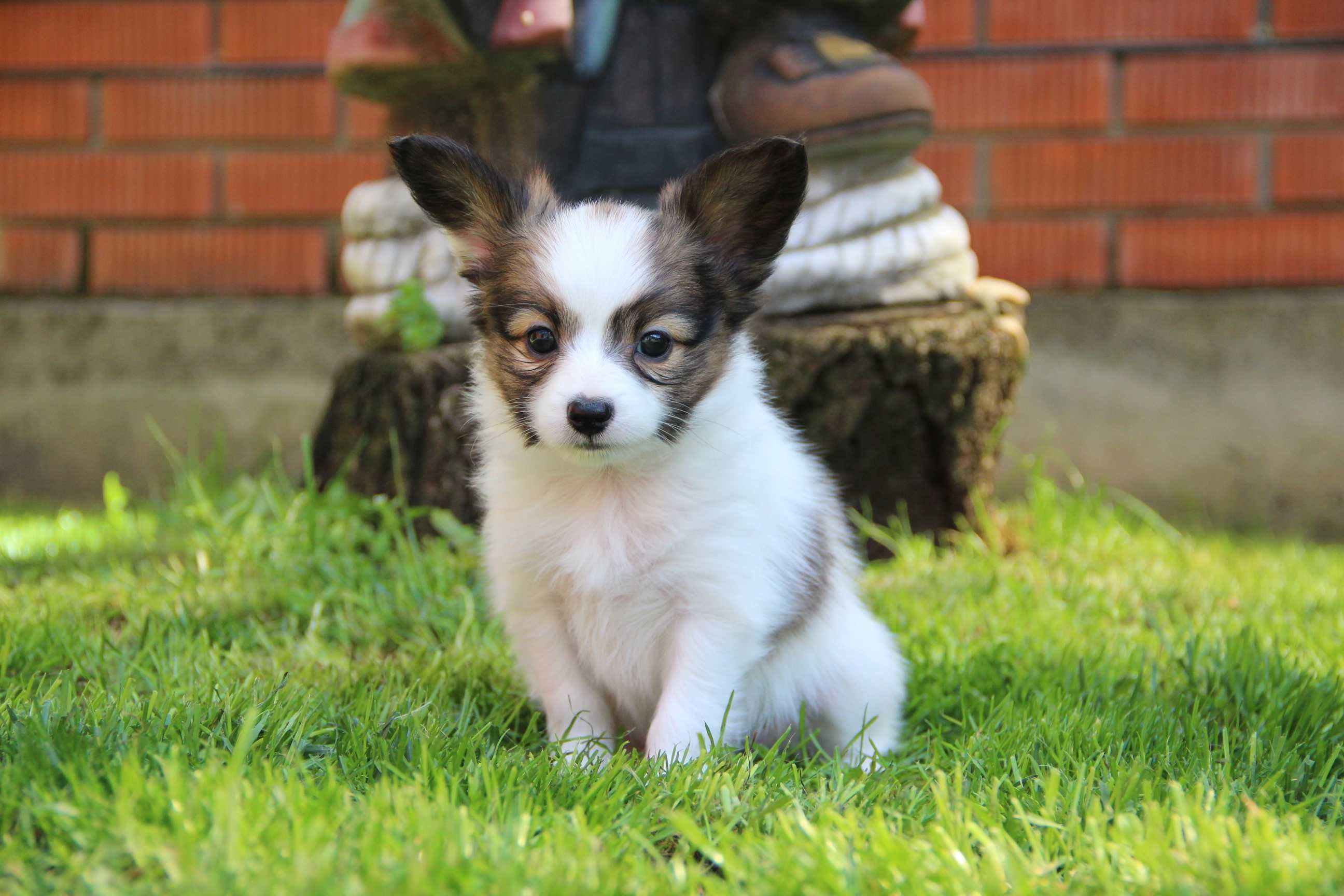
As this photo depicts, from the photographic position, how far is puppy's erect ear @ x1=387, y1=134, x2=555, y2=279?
6.95ft

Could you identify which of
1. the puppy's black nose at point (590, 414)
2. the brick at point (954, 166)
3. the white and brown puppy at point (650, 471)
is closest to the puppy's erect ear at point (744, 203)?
the white and brown puppy at point (650, 471)

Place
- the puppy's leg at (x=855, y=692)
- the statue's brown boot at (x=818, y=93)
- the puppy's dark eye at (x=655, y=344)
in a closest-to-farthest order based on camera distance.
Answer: the puppy's dark eye at (x=655, y=344) < the puppy's leg at (x=855, y=692) < the statue's brown boot at (x=818, y=93)

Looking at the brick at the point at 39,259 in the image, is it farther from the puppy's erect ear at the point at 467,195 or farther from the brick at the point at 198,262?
the puppy's erect ear at the point at 467,195

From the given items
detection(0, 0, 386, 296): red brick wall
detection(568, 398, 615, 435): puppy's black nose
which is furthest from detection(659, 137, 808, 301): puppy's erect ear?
detection(0, 0, 386, 296): red brick wall

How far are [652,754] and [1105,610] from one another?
1530 millimetres

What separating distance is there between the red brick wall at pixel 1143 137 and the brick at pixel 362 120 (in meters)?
2.07

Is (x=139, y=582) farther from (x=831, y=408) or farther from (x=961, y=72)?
(x=961, y=72)

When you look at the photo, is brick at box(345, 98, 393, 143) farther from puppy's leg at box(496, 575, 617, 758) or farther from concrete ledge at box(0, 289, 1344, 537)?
puppy's leg at box(496, 575, 617, 758)

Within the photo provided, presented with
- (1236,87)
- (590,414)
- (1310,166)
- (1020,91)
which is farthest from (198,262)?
(1310,166)

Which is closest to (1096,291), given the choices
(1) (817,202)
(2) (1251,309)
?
(2) (1251,309)

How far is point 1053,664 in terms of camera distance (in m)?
2.53

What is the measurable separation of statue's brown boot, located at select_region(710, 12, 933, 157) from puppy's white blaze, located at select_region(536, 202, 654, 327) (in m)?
1.29

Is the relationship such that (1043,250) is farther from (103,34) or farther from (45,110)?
(45,110)

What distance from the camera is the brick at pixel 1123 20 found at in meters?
4.56
